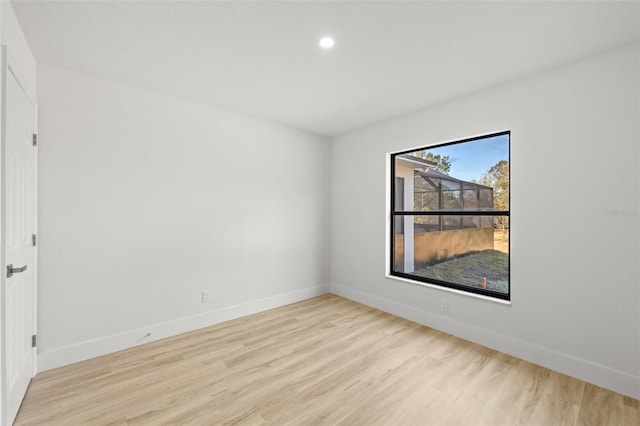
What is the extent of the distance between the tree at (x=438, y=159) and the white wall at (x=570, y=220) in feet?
1.11

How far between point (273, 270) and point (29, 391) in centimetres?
243

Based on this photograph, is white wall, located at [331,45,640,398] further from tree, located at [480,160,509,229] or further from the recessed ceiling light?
the recessed ceiling light

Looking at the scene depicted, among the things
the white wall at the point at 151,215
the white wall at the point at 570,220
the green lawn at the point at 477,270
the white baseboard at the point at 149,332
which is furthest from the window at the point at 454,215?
the white baseboard at the point at 149,332

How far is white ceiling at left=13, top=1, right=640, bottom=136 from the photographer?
1796mm

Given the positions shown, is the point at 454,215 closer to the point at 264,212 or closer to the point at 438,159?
the point at 438,159

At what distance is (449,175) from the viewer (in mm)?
3428

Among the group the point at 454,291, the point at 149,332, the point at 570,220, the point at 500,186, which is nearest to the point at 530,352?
the point at 454,291

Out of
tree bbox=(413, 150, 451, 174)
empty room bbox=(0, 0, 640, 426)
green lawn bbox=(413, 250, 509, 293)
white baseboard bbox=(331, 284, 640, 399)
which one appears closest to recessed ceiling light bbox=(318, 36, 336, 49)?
empty room bbox=(0, 0, 640, 426)

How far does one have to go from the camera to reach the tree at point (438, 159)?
3461 mm

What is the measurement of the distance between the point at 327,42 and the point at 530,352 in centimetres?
314

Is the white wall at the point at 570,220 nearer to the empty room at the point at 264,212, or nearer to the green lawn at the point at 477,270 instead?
the empty room at the point at 264,212

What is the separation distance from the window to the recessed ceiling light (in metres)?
1.85

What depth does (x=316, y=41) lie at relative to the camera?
212 centimetres

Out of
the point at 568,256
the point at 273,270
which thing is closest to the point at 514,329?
the point at 568,256
